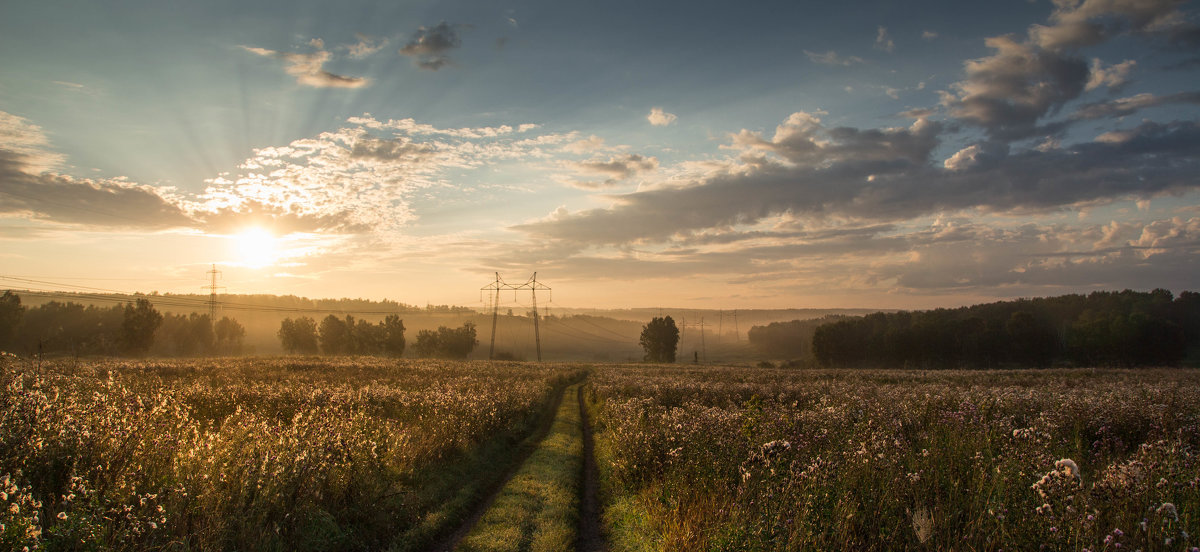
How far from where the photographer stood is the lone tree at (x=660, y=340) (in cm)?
13675

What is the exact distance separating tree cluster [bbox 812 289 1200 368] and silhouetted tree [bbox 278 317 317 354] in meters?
116

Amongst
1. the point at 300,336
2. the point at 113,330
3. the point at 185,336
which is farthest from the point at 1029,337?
the point at 113,330

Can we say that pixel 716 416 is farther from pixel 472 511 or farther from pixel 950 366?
pixel 950 366

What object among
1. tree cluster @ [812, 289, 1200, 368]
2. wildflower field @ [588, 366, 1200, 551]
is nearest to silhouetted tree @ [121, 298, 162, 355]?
wildflower field @ [588, 366, 1200, 551]

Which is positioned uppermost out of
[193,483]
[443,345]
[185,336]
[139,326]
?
[193,483]

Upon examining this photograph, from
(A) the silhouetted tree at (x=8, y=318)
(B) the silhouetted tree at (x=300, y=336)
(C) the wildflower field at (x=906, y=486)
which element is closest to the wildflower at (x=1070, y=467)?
(C) the wildflower field at (x=906, y=486)

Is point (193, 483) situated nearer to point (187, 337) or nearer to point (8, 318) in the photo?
point (8, 318)

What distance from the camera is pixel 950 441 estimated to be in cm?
947

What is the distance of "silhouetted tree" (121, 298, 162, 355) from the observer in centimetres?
9725

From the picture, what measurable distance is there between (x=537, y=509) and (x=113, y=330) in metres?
138

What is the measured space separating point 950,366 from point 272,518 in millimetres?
123291

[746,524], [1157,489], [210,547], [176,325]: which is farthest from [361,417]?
[176,325]

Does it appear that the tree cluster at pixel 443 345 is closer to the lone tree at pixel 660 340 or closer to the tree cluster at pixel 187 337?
the lone tree at pixel 660 340

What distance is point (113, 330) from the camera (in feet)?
361
